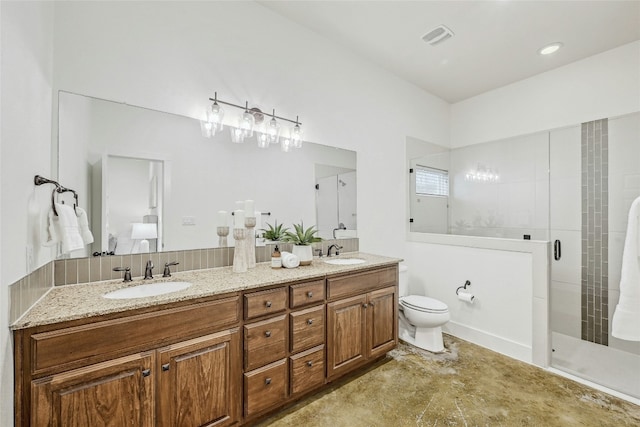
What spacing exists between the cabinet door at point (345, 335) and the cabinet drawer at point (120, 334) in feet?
2.42

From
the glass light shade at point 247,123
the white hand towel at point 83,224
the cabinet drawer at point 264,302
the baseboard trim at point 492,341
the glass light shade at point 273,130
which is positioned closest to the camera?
the white hand towel at point 83,224

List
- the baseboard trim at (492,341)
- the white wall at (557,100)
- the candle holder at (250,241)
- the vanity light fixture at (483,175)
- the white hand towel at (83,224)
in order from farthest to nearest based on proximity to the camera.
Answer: the vanity light fixture at (483,175), the white wall at (557,100), the baseboard trim at (492,341), the candle holder at (250,241), the white hand towel at (83,224)

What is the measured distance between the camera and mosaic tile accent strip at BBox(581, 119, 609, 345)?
2656mm

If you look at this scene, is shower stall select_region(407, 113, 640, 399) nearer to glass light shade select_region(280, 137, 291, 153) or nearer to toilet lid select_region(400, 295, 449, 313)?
toilet lid select_region(400, 295, 449, 313)


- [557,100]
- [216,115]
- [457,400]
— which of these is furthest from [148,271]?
[557,100]

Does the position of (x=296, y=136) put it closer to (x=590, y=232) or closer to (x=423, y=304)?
(x=423, y=304)

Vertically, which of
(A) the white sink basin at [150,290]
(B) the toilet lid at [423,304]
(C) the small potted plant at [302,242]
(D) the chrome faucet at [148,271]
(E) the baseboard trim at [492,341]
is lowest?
(E) the baseboard trim at [492,341]

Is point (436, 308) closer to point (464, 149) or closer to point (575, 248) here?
point (575, 248)

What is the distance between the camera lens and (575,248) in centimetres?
280

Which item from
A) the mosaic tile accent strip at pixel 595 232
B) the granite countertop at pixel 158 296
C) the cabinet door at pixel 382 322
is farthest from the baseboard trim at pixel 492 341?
the granite countertop at pixel 158 296

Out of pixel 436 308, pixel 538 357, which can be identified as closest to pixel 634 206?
pixel 538 357

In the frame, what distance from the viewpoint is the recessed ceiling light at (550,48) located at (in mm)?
2604

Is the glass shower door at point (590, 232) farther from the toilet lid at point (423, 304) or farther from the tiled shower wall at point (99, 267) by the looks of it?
the tiled shower wall at point (99, 267)

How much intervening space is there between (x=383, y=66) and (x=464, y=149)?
1411 mm
